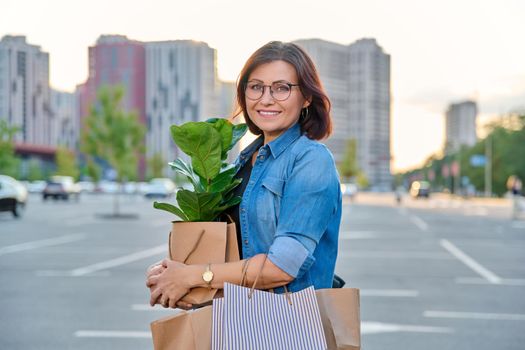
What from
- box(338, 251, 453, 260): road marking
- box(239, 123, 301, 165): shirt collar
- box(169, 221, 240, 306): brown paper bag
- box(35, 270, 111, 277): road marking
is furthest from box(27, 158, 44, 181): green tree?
box(169, 221, 240, 306): brown paper bag

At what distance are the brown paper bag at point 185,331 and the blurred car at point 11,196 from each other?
25.8 metres

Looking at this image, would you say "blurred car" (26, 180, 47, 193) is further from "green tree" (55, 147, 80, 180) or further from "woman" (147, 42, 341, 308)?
"woman" (147, 42, 341, 308)

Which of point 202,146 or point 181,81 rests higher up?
point 181,81

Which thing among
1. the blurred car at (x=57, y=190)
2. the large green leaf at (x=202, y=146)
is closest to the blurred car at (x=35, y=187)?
the blurred car at (x=57, y=190)

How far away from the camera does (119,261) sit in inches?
508

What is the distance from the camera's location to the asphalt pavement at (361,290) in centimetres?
676

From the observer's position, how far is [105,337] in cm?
672

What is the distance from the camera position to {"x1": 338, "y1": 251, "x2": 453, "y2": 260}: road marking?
550 inches

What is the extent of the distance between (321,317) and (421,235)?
18.4 metres

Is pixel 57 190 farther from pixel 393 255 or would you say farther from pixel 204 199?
pixel 204 199

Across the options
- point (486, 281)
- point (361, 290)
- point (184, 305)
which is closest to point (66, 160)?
point (486, 281)

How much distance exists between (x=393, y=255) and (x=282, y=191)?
40.7 feet

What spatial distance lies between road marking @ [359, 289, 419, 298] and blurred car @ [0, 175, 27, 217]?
65.5 feet

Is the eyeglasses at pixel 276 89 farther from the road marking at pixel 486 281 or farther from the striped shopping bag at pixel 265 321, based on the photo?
the road marking at pixel 486 281
